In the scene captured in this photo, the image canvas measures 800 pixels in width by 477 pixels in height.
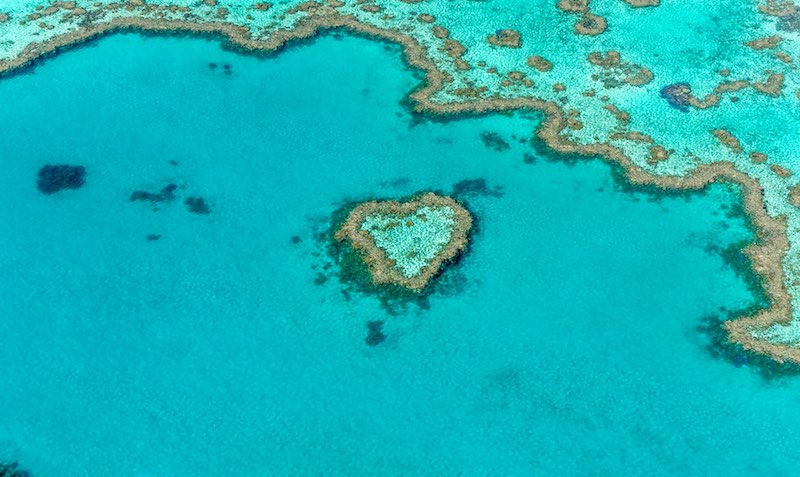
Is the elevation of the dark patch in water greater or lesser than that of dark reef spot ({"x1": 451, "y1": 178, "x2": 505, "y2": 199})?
greater

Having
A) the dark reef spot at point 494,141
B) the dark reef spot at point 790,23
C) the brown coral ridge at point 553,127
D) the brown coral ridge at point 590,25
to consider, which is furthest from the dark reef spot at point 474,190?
the dark reef spot at point 790,23

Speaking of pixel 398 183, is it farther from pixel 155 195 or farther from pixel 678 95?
pixel 678 95

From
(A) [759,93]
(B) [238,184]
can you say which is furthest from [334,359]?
(A) [759,93]

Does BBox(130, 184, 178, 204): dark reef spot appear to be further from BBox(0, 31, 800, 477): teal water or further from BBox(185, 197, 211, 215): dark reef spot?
BBox(185, 197, 211, 215): dark reef spot

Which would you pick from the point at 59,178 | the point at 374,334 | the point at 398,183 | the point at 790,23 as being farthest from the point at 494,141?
the point at 790,23

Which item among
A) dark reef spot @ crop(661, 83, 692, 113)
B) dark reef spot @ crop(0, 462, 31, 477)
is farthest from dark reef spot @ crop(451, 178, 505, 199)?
dark reef spot @ crop(0, 462, 31, 477)
